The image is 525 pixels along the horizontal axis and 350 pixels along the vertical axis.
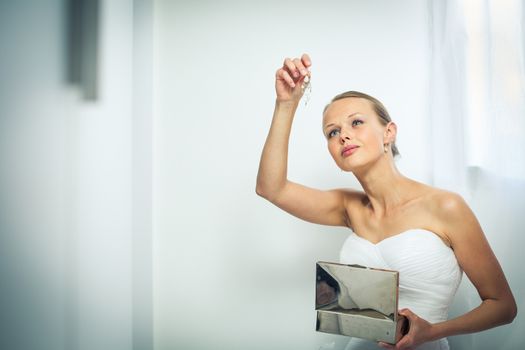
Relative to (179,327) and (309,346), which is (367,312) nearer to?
(309,346)

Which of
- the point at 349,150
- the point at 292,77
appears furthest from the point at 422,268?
the point at 292,77

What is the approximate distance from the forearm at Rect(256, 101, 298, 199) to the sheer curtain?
0.60m

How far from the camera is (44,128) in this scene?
43.4 inches

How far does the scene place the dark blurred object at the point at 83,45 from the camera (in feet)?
4.03

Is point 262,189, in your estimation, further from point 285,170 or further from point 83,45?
point 83,45

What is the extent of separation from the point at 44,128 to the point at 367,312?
886 mm

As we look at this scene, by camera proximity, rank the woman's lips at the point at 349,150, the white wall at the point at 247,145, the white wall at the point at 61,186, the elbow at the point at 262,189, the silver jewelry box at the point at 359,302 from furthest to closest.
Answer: the white wall at the point at 247,145 → the elbow at the point at 262,189 → the woman's lips at the point at 349,150 → the white wall at the point at 61,186 → the silver jewelry box at the point at 359,302

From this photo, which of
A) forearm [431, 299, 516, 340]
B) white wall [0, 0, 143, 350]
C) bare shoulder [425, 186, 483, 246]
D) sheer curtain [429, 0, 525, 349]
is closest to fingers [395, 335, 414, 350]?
forearm [431, 299, 516, 340]

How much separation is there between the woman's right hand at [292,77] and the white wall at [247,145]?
56cm

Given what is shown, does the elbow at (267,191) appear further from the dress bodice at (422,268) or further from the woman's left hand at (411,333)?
the woman's left hand at (411,333)

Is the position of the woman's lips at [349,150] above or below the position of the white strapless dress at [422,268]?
above

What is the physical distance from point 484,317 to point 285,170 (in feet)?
1.95

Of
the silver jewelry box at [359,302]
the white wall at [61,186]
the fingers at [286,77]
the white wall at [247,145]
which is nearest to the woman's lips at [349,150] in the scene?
the fingers at [286,77]

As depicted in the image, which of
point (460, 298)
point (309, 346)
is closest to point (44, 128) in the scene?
point (309, 346)
